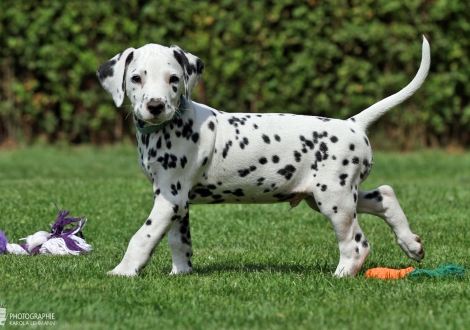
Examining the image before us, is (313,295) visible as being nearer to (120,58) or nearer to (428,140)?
(120,58)

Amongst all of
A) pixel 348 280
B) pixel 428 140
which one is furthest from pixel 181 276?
pixel 428 140

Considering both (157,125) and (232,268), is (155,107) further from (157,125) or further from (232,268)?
(232,268)

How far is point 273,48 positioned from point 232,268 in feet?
28.0

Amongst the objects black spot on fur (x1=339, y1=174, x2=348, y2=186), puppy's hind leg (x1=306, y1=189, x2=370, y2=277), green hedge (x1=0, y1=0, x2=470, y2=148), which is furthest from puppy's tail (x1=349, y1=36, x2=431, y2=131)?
green hedge (x1=0, y1=0, x2=470, y2=148)

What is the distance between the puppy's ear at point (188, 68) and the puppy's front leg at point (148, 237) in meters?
0.75

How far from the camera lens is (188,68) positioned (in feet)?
19.3

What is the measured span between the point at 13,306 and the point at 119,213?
3886 millimetres

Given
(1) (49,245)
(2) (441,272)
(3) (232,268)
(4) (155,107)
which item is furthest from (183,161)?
(2) (441,272)

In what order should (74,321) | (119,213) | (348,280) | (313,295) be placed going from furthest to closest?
(119,213), (348,280), (313,295), (74,321)

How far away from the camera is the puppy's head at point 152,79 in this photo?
219 inches

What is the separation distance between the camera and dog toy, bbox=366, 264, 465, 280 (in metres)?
5.78

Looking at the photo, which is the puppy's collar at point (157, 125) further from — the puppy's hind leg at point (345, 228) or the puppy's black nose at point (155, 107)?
the puppy's hind leg at point (345, 228)

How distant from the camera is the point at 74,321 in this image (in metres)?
4.51

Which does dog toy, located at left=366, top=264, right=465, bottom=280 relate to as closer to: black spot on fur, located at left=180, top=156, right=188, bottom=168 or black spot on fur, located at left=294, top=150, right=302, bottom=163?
black spot on fur, located at left=294, top=150, right=302, bottom=163
